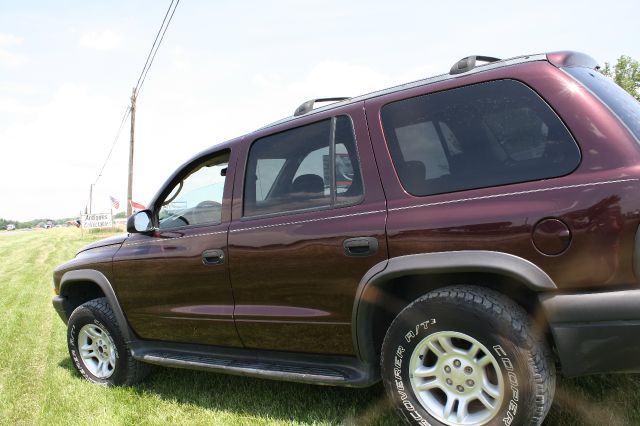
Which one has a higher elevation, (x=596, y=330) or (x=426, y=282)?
(x=426, y=282)

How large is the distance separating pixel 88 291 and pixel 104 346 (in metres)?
0.61

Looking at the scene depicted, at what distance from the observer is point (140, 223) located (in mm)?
3902

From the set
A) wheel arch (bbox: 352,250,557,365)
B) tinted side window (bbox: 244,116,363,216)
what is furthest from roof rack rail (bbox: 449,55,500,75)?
wheel arch (bbox: 352,250,557,365)

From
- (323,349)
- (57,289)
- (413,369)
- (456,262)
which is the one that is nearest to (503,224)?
(456,262)

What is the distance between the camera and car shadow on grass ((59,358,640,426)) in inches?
113

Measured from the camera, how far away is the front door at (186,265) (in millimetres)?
3480

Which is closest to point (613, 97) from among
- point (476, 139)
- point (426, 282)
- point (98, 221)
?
point (476, 139)

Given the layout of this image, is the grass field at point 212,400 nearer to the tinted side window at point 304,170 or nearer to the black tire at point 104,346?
the black tire at point 104,346

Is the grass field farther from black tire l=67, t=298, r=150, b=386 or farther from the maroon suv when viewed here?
the maroon suv

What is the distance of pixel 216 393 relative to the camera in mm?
3900

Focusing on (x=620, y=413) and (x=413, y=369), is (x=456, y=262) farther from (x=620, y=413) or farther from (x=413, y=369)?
(x=620, y=413)

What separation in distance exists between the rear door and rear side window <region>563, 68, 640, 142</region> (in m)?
1.08

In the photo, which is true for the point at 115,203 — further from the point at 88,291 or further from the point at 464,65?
the point at 464,65

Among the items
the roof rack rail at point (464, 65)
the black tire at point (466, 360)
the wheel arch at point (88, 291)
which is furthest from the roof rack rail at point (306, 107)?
the wheel arch at point (88, 291)
